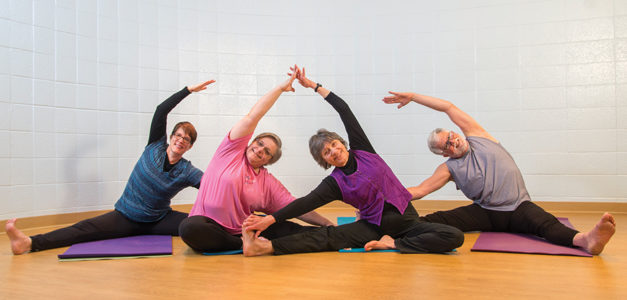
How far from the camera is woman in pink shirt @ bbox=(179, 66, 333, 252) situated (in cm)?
256

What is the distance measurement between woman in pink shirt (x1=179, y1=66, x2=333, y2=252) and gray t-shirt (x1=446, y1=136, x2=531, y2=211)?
122cm

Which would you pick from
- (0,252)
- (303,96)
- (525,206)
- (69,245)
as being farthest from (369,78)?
(0,252)

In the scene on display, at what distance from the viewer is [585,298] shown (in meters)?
1.67

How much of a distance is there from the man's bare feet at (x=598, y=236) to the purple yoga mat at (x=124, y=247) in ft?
7.56

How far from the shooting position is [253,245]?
2500 mm

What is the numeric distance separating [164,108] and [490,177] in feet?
7.43

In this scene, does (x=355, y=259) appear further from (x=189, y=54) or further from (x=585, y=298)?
(x=189, y=54)

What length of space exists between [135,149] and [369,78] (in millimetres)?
2456

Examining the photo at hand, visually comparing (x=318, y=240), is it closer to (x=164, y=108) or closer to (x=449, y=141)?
(x=449, y=141)

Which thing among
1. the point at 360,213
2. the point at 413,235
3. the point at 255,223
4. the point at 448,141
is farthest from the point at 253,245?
the point at 448,141

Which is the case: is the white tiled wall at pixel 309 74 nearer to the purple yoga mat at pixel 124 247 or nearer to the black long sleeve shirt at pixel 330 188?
the purple yoga mat at pixel 124 247

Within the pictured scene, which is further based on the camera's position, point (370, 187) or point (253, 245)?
point (370, 187)

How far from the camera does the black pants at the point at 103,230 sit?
2.75 m

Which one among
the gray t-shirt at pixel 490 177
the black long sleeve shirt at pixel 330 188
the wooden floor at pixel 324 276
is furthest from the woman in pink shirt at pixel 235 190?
the gray t-shirt at pixel 490 177
